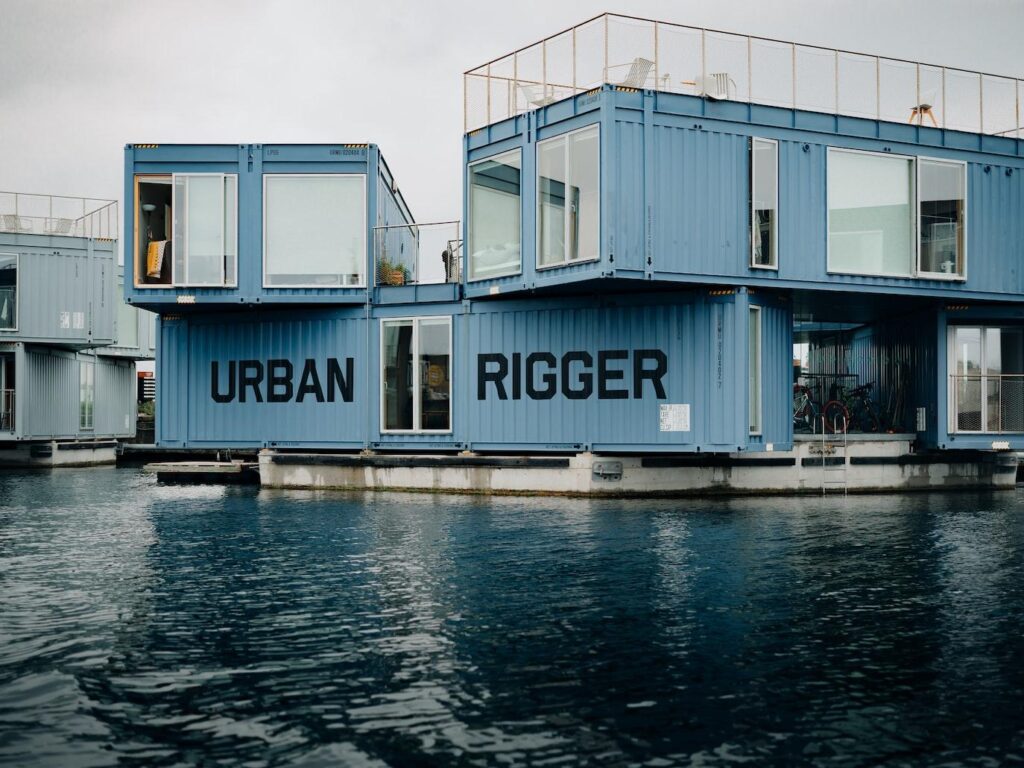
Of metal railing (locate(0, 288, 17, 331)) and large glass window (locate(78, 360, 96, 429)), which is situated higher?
metal railing (locate(0, 288, 17, 331))

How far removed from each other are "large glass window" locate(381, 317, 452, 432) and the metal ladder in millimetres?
8790

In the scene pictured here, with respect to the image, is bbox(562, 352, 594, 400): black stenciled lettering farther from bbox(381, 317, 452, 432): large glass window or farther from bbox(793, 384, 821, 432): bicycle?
bbox(793, 384, 821, 432): bicycle

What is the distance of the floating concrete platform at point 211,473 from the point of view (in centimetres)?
2723

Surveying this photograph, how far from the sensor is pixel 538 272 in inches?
887

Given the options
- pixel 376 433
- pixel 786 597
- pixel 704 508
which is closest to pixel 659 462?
pixel 704 508

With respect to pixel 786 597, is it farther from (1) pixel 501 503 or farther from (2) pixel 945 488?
(2) pixel 945 488

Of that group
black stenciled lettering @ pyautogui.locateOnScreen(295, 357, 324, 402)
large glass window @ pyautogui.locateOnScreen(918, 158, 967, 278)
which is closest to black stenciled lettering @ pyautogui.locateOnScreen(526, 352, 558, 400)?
black stenciled lettering @ pyautogui.locateOnScreen(295, 357, 324, 402)

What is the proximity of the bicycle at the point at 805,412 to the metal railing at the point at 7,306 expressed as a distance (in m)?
28.7

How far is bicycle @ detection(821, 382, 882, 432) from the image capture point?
26297 millimetres

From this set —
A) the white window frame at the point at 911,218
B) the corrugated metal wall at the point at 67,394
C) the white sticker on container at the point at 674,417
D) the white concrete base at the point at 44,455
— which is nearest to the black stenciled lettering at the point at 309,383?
the white sticker on container at the point at 674,417

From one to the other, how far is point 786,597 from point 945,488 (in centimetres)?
1584

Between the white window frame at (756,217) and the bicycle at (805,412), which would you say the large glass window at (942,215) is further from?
the bicycle at (805,412)

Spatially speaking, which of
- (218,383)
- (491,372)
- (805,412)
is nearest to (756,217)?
(491,372)

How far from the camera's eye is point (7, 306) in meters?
39.1
